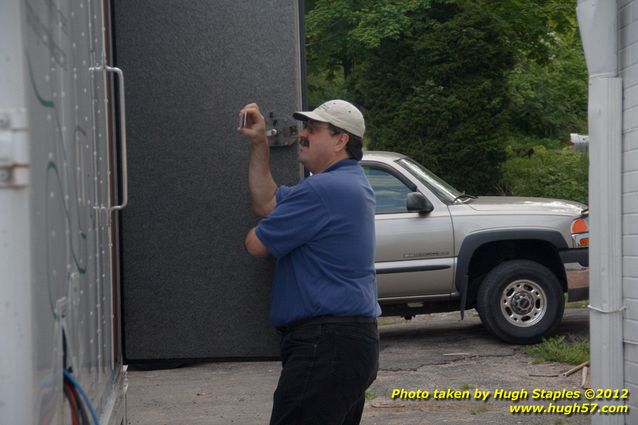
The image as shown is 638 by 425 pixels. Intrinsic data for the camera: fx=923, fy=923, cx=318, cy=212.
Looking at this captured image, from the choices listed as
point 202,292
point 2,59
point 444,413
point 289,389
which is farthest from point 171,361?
point 444,413

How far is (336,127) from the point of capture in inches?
152

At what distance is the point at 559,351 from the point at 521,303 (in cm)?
76

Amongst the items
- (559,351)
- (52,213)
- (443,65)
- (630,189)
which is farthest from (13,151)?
(443,65)

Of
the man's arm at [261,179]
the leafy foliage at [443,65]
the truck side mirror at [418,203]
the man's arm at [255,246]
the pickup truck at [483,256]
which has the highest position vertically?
the leafy foliage at [443,65]

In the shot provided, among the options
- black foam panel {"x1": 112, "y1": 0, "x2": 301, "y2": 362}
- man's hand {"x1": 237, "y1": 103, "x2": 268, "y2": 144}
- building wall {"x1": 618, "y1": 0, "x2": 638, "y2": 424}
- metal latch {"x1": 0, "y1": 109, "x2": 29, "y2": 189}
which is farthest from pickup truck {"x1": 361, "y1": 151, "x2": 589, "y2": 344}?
metal latch {"x1": 0, "y1": 109, "x2": 29, "y2": 189}

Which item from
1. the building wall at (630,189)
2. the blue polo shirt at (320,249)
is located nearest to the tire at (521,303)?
the building wall at (630,189)

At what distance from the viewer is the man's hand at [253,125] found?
3.88 meters

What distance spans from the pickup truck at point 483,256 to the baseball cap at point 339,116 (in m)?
5.44

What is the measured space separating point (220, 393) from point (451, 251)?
2891 mm

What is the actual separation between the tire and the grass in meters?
0.16

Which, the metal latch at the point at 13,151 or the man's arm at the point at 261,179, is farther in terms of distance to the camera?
the man's arm at the point at 261,179

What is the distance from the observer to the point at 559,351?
8633 millimetres

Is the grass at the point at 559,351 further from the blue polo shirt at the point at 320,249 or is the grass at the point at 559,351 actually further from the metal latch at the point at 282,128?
the blue polo shirt at the point at 320,249

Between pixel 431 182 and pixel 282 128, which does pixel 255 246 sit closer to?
pixel 282 128
